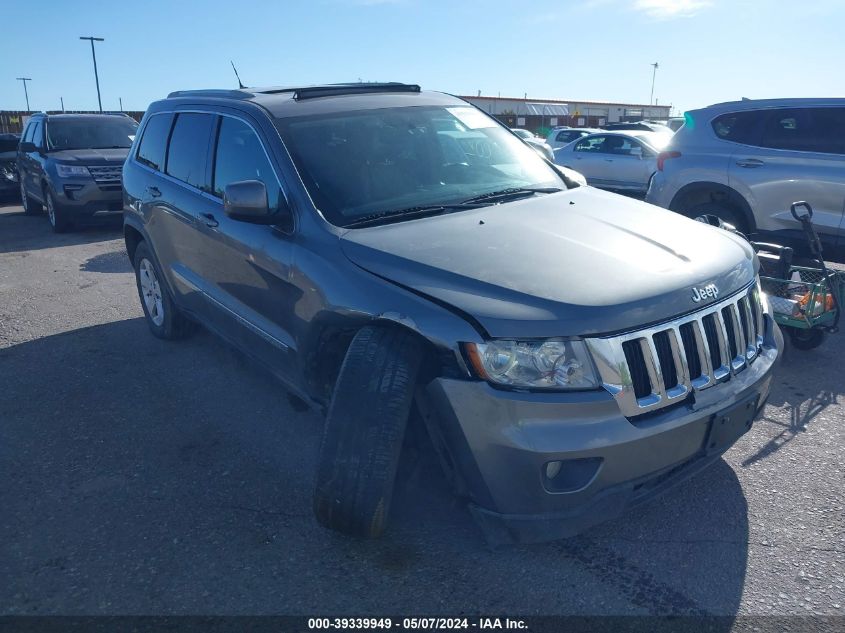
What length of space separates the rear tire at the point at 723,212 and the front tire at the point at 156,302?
505 centimetres

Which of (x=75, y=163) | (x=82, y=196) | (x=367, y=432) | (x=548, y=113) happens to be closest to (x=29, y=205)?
(x=75, y=163)

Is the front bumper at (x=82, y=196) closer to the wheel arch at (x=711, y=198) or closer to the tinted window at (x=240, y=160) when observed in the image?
the tinted window at (x=240, y=160)

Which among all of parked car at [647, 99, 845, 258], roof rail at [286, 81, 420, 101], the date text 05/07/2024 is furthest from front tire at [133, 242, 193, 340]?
parked car at [647, 99, 845, 258]

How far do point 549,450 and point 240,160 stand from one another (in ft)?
8.39

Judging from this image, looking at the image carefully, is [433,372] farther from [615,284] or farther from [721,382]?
[721,382]

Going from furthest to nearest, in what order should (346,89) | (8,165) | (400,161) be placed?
(8,165), (346,89), (400,161)

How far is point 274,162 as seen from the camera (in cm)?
367

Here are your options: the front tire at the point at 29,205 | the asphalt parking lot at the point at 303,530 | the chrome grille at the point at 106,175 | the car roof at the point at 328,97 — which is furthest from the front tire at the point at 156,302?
the front tire at the point at 29,205

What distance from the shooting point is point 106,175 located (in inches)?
443

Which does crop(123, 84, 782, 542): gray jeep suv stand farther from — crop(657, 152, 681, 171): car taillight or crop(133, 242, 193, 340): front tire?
crop(657, 152, 681, 171): car taillight

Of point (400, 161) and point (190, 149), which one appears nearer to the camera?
point (400, 161)

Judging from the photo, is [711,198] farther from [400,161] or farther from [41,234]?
[41,234]

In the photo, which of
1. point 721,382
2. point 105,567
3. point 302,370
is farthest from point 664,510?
point 105,567

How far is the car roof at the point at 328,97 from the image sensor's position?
4.00 meters
